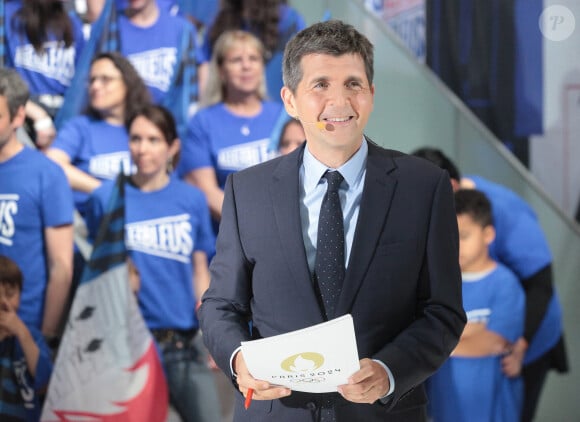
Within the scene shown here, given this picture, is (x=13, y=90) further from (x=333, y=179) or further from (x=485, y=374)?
(x=333, y=179)

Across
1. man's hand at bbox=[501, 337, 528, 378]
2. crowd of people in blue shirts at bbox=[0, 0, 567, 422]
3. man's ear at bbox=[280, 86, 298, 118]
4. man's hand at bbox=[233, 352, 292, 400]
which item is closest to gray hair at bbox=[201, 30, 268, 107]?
crowd of people in blue shirts at bbox=[0, 0, 567, 422]

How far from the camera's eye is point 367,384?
141cm

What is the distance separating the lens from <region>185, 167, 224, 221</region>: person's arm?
4.32 meters

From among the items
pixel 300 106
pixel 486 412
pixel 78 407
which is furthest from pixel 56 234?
pixel 300 106

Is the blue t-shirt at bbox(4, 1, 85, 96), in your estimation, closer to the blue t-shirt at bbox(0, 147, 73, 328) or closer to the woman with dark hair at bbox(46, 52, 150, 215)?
the woman with dark hair at bbox(46, 52, 150, 215)

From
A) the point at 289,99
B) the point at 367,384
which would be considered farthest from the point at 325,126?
the point at 367,384

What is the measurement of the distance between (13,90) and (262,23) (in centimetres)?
123

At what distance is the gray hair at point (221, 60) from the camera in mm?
4332

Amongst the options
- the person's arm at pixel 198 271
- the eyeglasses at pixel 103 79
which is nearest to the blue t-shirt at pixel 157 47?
the eyeglasses at pixel 103 79

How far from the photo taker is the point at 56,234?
411 centimetres

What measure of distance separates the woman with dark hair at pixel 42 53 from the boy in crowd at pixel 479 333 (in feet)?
6.37

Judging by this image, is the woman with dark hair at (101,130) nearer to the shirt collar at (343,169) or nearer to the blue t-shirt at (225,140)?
the blue t-shirt at (225,140)

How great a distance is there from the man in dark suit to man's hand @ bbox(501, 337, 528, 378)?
107 inches

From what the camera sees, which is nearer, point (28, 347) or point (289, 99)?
point (289, 99)
